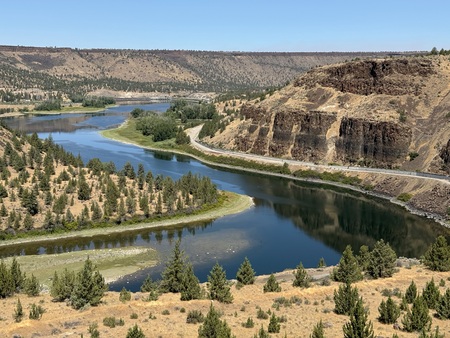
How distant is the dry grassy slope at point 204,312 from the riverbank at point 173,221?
30567mm

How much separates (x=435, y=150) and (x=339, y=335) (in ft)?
284

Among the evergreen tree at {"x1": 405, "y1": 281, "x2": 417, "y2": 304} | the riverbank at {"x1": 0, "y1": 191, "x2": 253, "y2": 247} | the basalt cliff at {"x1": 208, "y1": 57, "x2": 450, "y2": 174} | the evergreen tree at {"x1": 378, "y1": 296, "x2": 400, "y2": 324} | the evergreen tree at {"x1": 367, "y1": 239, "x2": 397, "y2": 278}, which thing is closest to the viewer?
the evergreen tree at {"x1": 378, "y1": 296, "x2": 400, "y2": 324}

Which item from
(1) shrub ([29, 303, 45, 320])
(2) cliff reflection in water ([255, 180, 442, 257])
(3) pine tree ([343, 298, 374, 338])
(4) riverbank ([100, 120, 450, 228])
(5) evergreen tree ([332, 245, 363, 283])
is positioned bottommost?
(2) cliff reflection in water ([255, 180, 442, 257])

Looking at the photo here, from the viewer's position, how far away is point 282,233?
3076 inches

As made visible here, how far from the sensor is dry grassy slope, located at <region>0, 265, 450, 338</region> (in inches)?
1291

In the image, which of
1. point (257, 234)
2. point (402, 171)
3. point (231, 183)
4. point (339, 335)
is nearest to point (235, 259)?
point (257, 234)

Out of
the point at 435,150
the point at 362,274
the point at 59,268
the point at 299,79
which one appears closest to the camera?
the point at 362,274

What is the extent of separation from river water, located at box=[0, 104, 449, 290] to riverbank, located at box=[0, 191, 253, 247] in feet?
4.38

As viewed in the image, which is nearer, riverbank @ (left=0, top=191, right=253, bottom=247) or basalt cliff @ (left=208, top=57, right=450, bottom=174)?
riverbank @ (left=0, top=191, right=253, bottom=247)

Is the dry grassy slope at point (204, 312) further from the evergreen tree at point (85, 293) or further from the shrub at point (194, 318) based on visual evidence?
the evergreen tree at point (85, 293)

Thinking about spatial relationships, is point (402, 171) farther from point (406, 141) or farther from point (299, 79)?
point (299, 79)

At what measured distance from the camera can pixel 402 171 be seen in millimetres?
108688

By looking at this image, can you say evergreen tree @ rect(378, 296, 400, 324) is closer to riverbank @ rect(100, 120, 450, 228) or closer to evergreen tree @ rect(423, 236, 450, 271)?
evergreen tree @ rect(423, 236, 450, 271)

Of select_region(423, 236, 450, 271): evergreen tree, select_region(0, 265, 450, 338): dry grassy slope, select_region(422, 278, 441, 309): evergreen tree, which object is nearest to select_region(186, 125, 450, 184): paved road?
select_region(423, 236, 450, 271): evergreen tree
